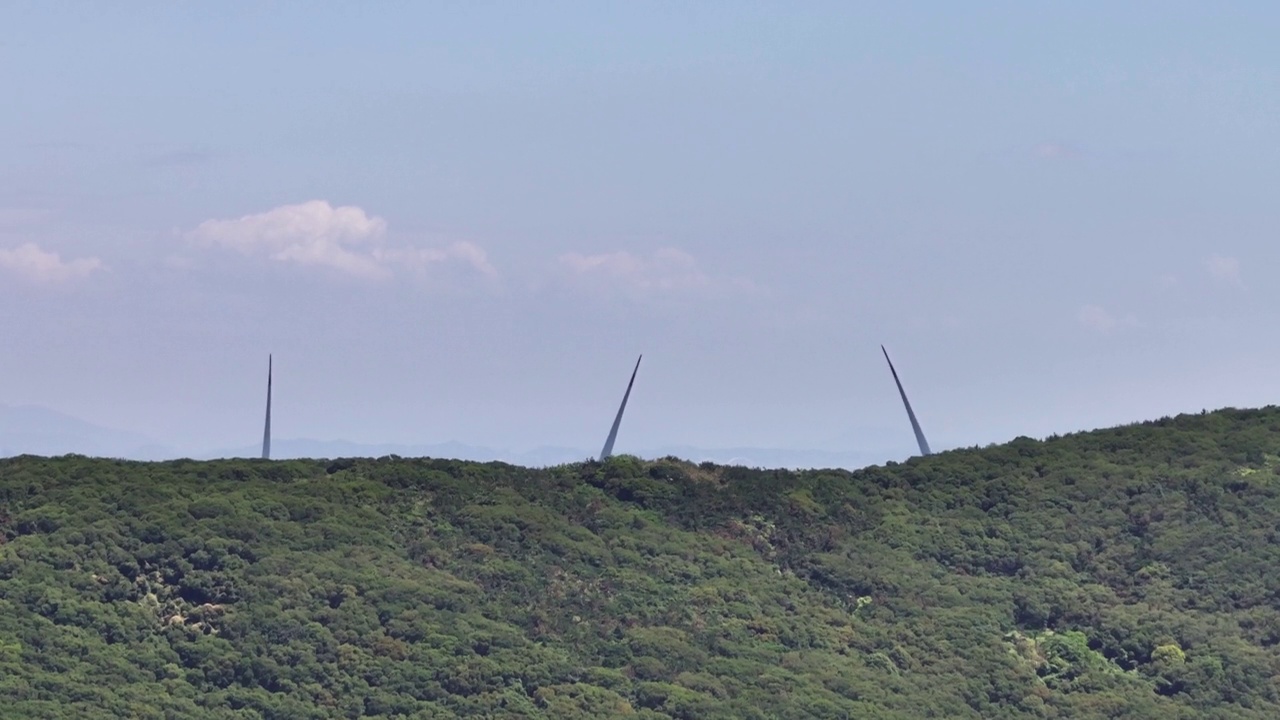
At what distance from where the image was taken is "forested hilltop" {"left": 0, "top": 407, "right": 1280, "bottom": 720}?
6444 centimetres

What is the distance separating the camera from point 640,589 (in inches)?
2844

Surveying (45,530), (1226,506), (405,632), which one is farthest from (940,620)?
(45,530)

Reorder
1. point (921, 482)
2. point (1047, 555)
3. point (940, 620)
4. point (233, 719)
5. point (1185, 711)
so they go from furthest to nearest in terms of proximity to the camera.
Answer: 1. point (921, 482)
2. point (1047, 555)
3. point (940, 620)
4. point (1185, 711)
5. point (233, 719)

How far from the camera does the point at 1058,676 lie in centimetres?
6994

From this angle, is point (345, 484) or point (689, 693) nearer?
point (689, 693)

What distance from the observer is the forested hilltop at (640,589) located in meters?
64.4

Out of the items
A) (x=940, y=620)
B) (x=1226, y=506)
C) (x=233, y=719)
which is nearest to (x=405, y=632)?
(x=233, y=719)

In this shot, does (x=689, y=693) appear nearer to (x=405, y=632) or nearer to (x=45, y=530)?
(x=405, y=632)

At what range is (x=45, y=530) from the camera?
70188 millimetres

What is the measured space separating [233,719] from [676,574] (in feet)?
62.9

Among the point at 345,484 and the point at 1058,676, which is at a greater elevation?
the point at 345,484

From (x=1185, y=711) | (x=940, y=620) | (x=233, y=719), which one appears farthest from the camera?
(x=940, y=620)

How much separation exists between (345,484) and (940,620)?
23.8 metres

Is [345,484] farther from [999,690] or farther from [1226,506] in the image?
[1226,506]
